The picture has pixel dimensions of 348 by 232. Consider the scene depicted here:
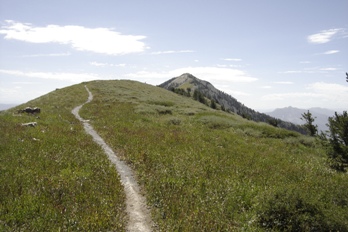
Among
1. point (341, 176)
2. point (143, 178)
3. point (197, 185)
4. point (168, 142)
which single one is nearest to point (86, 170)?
point (143, 178)

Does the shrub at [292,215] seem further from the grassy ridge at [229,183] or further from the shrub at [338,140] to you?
the shrub at [338,140]

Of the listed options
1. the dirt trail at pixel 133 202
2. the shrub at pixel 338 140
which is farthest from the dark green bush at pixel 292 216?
the shrub at pixel 338 140

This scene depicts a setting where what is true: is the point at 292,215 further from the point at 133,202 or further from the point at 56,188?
the point at 56,188

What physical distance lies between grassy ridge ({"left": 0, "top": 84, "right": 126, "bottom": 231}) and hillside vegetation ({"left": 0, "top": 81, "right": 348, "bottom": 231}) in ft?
0.12

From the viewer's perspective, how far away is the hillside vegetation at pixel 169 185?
8.85 m

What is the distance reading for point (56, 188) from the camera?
10.6 meters

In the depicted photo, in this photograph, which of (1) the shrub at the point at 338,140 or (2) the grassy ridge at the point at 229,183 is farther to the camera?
(1) the shrub at the point at 338,140

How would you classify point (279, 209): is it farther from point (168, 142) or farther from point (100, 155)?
point (168, 142)

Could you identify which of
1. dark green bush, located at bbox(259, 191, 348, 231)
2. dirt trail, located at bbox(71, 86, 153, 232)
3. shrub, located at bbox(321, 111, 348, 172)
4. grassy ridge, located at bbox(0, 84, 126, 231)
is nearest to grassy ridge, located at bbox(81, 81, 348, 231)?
dark green bush, located at bbox(259, 191, 348, 231)

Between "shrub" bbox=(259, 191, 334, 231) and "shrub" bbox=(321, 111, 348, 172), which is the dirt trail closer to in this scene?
"shrub" bbox=(259, 191, 334, 231)

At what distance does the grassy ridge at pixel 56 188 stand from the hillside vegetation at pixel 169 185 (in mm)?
37

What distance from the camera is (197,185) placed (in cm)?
1223

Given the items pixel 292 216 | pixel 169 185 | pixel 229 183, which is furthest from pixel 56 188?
pixel 292 216

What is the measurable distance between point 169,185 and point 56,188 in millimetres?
4641
